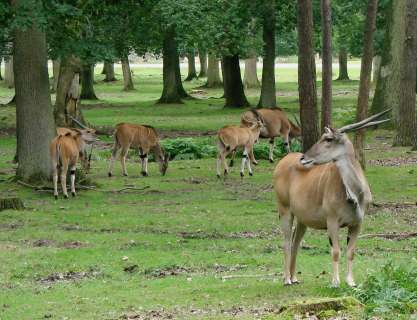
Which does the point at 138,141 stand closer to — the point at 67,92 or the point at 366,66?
the point at 67,92

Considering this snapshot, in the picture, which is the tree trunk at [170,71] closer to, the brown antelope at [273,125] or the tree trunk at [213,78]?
the tree trunk at [213,78]

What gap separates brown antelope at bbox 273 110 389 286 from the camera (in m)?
10.8

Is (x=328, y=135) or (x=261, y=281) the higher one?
(x=328, y=135)

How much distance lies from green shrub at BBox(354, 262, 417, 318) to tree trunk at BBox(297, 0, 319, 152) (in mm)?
10495

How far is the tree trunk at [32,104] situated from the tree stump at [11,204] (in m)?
2.78

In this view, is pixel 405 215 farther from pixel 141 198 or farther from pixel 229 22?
pixel 229 22

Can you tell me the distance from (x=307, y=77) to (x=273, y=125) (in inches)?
317

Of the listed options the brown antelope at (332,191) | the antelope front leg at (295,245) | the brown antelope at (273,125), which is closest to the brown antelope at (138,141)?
the brown antelope at (273,125)

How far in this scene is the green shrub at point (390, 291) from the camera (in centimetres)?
894

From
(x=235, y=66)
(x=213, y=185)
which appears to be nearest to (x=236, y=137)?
(x=213, y=185)

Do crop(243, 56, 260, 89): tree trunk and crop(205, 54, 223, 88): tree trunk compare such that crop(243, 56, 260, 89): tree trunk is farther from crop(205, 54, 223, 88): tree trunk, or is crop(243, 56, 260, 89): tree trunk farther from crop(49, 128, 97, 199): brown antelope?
crop(49, 128, 97, 199): brown antelope

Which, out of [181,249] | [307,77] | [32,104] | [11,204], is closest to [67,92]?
[32,104]

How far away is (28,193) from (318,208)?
456 inches

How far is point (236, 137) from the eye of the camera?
80.6 ft
